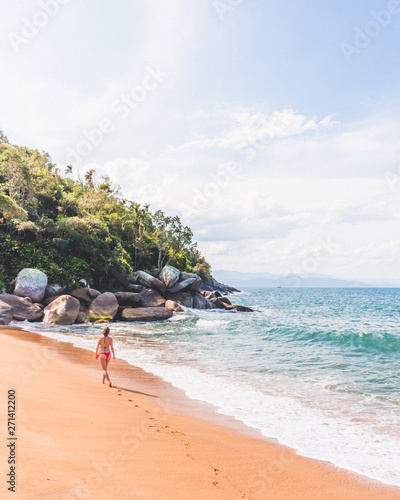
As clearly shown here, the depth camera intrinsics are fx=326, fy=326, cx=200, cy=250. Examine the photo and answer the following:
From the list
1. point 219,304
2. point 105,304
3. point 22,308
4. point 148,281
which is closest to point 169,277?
point 148,281

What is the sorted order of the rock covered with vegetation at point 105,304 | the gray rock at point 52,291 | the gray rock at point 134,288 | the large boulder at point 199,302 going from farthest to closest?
the large boulder at point 199,302 < the gray rock at point 134,288 < the gray rock at point 52,291 < the rock covered with vegetation at point 105,304

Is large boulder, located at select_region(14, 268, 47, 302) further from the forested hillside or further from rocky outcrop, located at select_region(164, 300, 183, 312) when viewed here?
rocky outcrop, located at select_region(164, 300, 183, 312)

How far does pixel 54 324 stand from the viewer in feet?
69.1

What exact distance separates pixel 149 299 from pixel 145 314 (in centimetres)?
319

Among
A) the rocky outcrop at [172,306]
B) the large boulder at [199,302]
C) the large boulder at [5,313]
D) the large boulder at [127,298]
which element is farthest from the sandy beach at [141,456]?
the large boulder at [199,302]

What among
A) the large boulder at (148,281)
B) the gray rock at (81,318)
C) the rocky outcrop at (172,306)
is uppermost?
the large boulder at (148,281)

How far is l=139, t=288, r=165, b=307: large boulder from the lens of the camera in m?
29.7

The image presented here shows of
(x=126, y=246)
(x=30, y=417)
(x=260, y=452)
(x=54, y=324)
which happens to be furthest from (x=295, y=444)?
(x=126, y=246)

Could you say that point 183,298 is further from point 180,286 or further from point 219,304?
point 219,304

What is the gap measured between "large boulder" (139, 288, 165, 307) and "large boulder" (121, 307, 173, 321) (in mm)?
1541

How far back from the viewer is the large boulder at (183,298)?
35.9m

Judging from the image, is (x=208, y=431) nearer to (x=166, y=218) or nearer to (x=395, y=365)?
(x=395, y=365)

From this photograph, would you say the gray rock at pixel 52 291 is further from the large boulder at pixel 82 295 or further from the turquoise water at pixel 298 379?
the turquoise water at pixel 298 379

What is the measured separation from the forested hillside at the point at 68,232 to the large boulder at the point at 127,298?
3.58 metres
